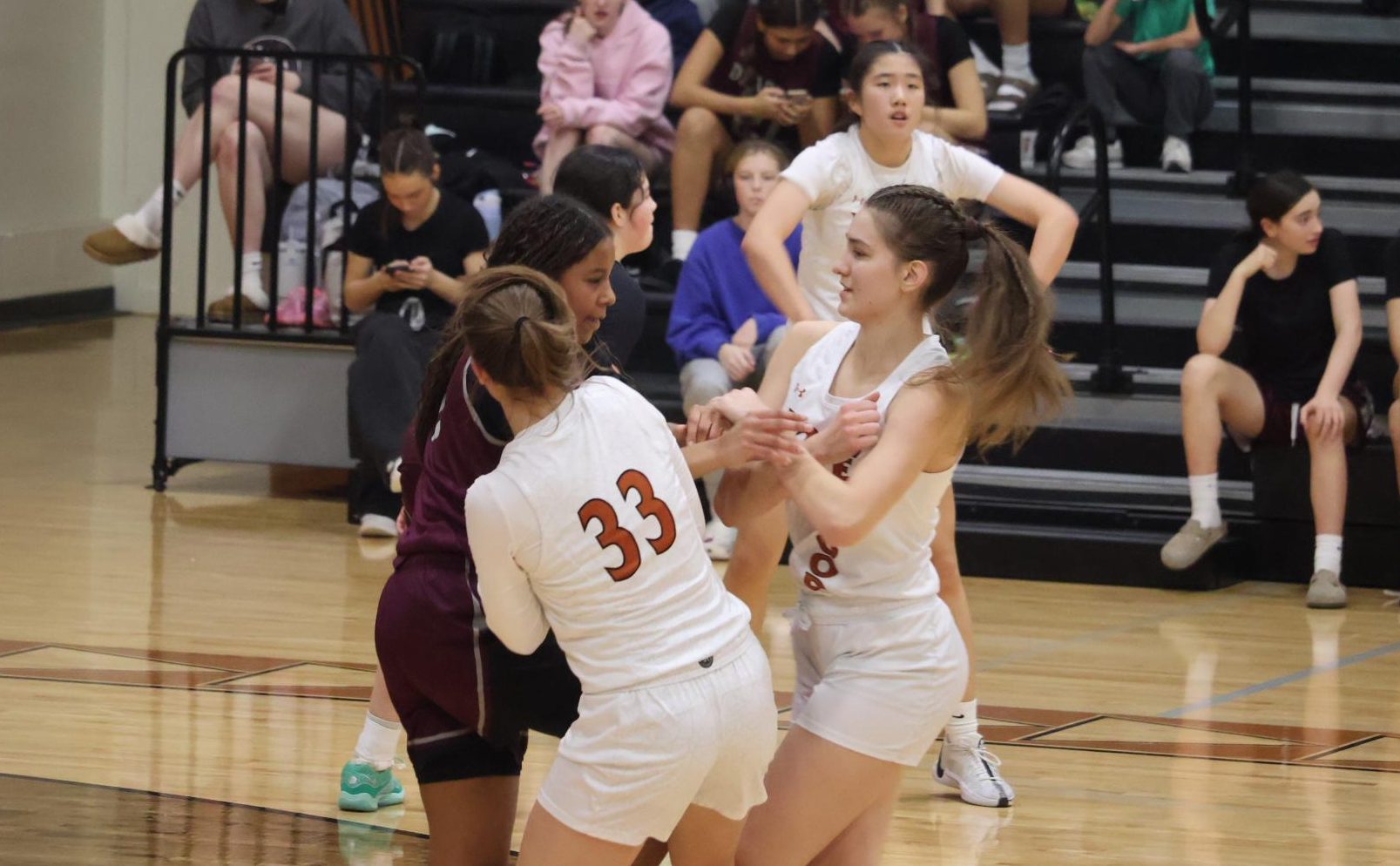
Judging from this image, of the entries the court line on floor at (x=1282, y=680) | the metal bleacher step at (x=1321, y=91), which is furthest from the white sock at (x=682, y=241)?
the court line on floor at (x=1282, y=680)

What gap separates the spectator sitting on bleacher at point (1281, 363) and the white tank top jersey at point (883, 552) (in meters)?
3.15

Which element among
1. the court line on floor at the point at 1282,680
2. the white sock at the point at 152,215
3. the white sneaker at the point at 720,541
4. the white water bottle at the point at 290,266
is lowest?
the court line on floor at the point at 1282,680

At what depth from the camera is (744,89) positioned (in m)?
6.93

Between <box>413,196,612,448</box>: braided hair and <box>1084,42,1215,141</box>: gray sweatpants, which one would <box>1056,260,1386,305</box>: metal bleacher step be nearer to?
<box>1084,42,1215,141</box>: gray sweatpants

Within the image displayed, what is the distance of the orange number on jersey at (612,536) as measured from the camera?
2.29 meters

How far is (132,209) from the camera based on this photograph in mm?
11203

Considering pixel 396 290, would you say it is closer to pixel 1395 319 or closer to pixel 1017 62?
pixel 1017 62

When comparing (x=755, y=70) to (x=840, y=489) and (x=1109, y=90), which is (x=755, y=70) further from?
(x=840, y=489)

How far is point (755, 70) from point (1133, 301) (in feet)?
5.21

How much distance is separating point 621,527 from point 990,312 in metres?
0.70

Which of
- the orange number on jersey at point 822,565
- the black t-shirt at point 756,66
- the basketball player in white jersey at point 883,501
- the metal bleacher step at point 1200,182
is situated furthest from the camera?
the metal bleacher step at point 1200,182

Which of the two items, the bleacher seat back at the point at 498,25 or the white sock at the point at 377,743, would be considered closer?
the white sock at the point at 377,743

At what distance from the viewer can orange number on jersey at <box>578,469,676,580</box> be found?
90.1 inches

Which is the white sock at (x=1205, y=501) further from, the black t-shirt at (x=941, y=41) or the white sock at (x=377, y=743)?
the white sock at (x=377, y=743)
